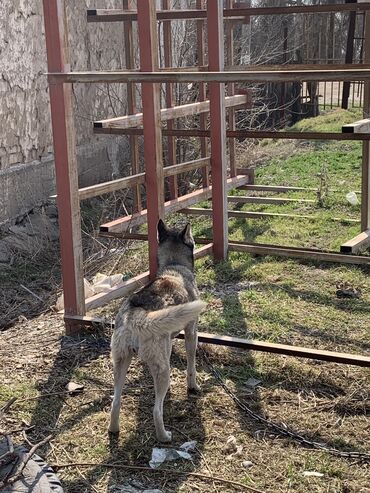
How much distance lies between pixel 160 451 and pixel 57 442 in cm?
61

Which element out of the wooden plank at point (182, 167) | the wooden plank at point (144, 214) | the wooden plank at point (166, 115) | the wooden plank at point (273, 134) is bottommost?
the wooden plank at point (144, 214)

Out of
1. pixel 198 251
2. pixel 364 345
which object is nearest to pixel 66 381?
pixel 364 345

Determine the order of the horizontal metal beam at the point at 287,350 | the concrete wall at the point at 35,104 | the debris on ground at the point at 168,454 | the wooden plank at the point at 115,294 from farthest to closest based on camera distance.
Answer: the concrete wall at the point at 35,104
the wooden plank at the point at 115,294
the horizontal metal beam at the point at 287,350
the debris on ground at the point at 168,454

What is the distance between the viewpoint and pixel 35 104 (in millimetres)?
8781

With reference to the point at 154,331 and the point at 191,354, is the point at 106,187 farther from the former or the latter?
the point at 154,331

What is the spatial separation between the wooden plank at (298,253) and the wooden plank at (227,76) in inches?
102

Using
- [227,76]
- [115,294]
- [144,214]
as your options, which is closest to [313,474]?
[227,76]

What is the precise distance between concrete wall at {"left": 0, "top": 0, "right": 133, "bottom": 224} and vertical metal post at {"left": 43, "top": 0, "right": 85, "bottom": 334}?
2816 millimetres

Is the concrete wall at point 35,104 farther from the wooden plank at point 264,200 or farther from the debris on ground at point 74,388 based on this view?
the debris on ground at point 74,388

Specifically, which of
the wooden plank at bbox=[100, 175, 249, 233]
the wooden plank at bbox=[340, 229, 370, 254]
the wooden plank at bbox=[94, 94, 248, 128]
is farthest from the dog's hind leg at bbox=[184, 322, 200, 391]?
the wooden plank at bbox=[340, 229, 370, 254]

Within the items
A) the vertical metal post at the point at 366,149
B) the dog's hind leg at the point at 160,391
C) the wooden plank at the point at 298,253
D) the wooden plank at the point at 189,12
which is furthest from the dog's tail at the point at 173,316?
the wooden plank at the point at 189,12

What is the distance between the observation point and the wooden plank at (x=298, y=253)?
273 inches

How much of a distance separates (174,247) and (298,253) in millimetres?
2321

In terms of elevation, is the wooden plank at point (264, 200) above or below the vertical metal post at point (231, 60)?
below
